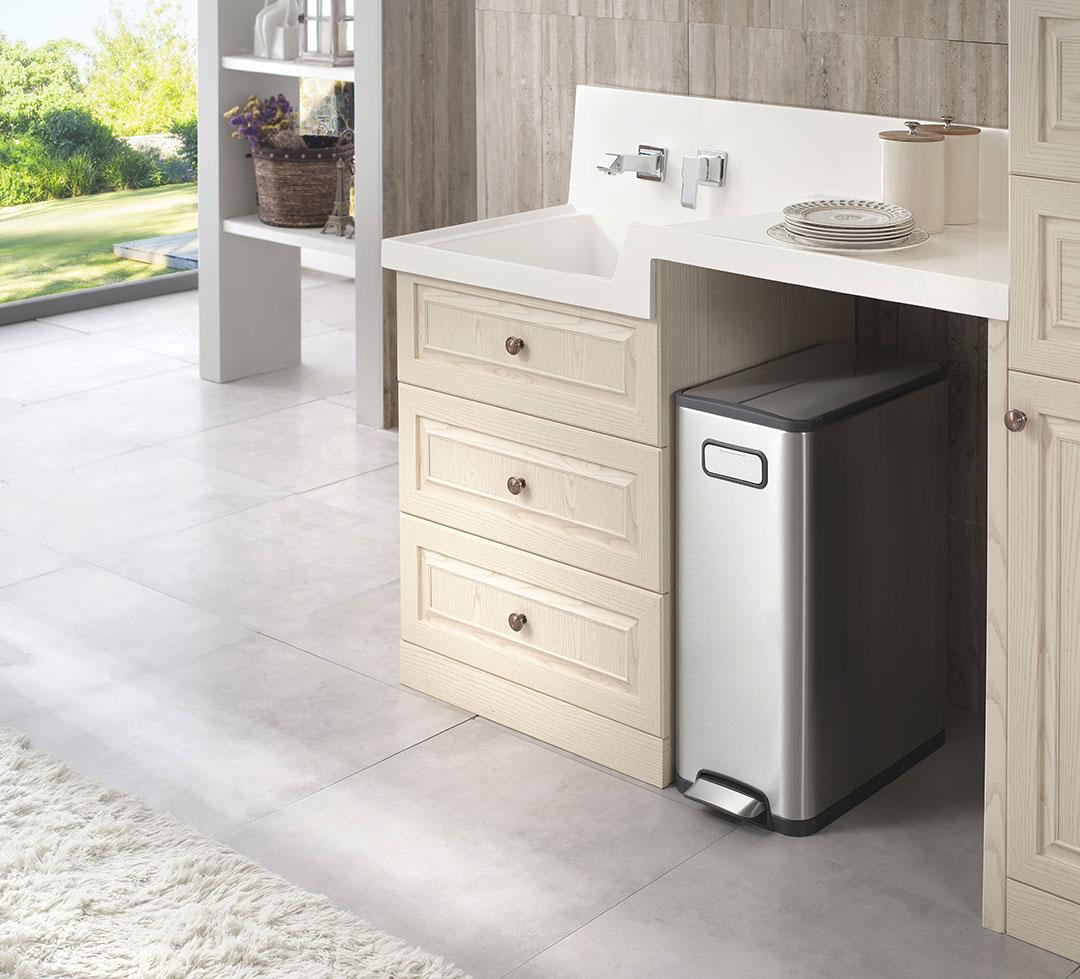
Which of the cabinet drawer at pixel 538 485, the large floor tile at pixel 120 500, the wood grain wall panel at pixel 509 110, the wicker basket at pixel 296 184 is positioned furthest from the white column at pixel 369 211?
the cabinet drawer at pixel 538 485

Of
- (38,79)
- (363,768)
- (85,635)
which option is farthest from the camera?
(38,79)

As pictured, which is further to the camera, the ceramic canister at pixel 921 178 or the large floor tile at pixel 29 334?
the large floor tile at pixel 29 334

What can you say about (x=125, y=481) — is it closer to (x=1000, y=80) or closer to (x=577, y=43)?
(x=577, y=43)

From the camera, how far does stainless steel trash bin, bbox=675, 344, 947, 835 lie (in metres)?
2.25

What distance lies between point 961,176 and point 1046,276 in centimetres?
59

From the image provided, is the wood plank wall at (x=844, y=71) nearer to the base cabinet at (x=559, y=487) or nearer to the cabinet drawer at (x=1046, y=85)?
the base cabinet at (x=559, y=487)

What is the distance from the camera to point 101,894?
2166 mm

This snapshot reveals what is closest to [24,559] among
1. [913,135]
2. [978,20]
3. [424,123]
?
[424,123]

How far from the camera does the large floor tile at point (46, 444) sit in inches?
161

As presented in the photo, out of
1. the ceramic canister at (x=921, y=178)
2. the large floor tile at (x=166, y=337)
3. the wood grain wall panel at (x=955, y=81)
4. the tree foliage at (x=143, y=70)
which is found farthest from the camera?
the tree foliage at (x=143, y=70)

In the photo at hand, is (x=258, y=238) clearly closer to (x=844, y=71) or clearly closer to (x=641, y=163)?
(x=641, y=163)

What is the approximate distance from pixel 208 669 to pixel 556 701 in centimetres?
73

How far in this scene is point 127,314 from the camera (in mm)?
5707

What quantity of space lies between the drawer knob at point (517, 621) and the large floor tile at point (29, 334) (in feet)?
10.4
